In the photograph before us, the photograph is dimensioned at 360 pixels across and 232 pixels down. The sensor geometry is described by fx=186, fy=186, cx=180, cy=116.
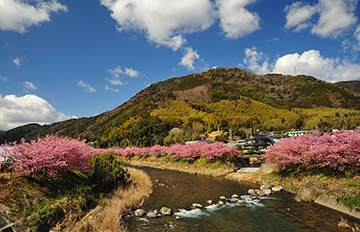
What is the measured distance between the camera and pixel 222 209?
48.4 feet

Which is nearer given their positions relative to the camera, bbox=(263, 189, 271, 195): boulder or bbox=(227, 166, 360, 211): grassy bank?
bbox=(227, 166, 360, 211): grassy bank

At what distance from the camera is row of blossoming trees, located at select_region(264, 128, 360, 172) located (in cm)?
1500

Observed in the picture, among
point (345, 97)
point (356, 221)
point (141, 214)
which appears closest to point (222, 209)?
point (141, 214)

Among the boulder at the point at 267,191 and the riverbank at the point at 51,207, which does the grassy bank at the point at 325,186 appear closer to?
the boulder at the point at 267,191

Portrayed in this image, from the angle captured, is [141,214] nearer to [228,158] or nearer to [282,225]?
[282,225]

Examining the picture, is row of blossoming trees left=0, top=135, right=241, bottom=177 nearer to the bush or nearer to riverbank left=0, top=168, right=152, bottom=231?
riverbank left=0, top=168, right=152, bottom=231

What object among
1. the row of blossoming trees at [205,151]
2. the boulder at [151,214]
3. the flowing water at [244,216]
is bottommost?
the flowing water at [244,216]

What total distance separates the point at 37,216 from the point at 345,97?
245529mm

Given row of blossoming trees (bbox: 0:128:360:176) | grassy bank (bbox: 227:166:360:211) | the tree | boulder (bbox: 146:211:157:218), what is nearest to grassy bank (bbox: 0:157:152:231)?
the tree

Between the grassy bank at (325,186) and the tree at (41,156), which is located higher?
the tree at (41,156)

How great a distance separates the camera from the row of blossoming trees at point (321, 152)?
14995 millimetres

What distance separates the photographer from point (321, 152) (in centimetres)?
1698

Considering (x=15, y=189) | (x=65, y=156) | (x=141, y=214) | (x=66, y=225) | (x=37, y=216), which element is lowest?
(x=141, y=214)

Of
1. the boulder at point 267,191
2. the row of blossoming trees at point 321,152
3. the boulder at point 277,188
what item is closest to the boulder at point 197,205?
the boulder at point 267,191
